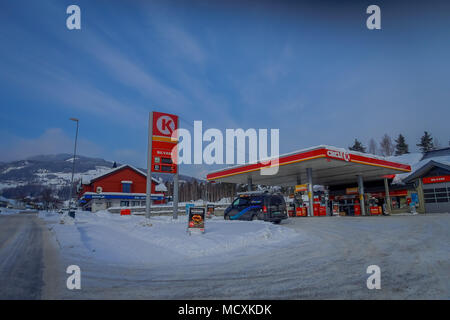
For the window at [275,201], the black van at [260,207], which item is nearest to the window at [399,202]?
the black van at [260,207]

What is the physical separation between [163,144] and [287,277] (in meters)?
13.4

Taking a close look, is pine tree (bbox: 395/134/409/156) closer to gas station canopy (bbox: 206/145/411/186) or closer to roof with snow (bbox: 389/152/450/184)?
roof with snow (bbox: 389/152/450/184)

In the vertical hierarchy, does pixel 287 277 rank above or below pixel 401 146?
below

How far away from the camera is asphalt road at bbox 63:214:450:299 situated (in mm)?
3926

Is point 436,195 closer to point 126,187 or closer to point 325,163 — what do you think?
point 325,163

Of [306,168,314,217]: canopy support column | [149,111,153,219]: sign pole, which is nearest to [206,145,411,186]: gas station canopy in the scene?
[306,168,314,217]: canopy support column

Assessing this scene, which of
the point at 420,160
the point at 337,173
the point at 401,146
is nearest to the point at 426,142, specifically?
the point at 401,146

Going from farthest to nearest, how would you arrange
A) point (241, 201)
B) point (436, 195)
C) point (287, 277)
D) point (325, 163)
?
point (436, 195)
point (325, 163)
point (241, 201)
point (287, 277)

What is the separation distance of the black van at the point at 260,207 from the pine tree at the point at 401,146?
74.9 m

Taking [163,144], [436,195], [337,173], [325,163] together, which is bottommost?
[436,195]

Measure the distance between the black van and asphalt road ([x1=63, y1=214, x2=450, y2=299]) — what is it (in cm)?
837

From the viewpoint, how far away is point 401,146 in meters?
75.6

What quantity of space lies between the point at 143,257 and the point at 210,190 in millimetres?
100956
